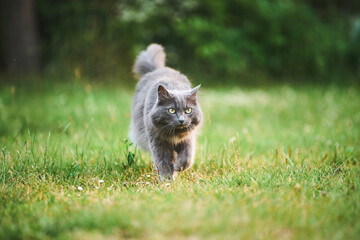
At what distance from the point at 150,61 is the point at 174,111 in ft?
4.85

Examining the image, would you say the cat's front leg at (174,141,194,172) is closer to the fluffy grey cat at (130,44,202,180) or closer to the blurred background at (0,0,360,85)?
the fluffy grey cat at (130,44,202,180)

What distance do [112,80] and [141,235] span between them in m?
7.54

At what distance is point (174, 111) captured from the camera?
320cm

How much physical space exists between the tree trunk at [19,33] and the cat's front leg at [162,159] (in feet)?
23.7

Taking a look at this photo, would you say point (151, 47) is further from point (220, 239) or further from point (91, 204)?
point (220, 239)

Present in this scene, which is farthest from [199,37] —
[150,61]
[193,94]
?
[193,94]

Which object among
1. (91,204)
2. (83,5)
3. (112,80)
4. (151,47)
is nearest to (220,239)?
(91,204)

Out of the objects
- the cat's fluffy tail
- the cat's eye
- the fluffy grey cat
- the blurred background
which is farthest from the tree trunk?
the cat's eye

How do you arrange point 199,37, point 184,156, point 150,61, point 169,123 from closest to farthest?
point 169,123 < point 184,156 < point 150,61 < point 199,37

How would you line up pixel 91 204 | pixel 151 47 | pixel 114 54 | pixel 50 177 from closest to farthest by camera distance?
1. pixel 91 204
2. pixel 50 177
3. pixel 151 47
4. pixel 114 54

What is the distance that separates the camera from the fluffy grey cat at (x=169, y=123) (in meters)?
3.19

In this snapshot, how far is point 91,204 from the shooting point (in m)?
2.46

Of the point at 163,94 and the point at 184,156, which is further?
the point at 184,156

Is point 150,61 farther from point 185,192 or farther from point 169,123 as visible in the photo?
point 185,192
